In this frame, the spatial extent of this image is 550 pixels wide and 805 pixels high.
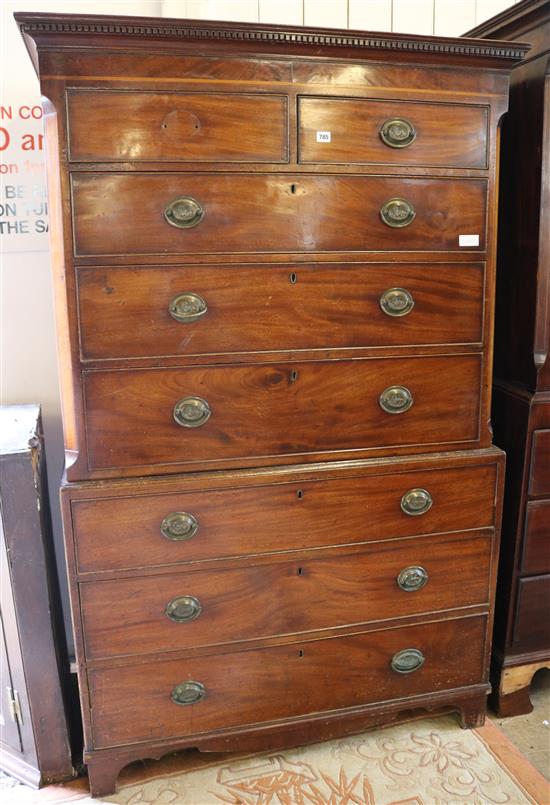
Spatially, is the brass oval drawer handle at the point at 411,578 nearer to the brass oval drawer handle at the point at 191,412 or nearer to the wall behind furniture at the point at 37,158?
the brass oval drawer handle at the point at 191,412

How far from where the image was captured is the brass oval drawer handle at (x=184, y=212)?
156cm

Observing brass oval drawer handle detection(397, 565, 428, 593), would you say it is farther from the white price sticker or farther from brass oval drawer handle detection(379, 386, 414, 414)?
the white price sticker

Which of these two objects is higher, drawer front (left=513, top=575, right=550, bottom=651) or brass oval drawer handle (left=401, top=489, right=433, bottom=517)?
brass oval drawer handle (left=401, top=489, right=433, bottom=517)

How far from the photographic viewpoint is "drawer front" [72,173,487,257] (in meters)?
1.53

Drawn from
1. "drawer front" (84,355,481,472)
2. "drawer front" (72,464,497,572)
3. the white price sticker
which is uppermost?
the white price sticker

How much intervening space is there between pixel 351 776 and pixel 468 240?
4.71ft

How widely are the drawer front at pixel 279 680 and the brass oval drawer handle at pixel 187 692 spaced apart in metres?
0.01

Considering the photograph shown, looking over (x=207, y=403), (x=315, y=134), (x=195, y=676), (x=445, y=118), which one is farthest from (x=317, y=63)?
(x=195, y=676)

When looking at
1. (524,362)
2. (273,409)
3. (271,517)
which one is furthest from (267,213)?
(524,362)

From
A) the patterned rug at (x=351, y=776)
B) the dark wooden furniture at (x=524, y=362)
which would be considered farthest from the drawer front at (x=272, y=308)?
the patterned rug at (x=351, y=776)

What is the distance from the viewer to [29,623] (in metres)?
1.76

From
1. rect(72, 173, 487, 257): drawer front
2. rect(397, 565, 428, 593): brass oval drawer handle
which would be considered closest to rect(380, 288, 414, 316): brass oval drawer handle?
rect(72, 173, 487, 257): drawer front

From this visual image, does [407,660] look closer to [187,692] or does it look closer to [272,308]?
[187,692]

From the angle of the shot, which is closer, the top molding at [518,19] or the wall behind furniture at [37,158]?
the top molding at [518,19]
